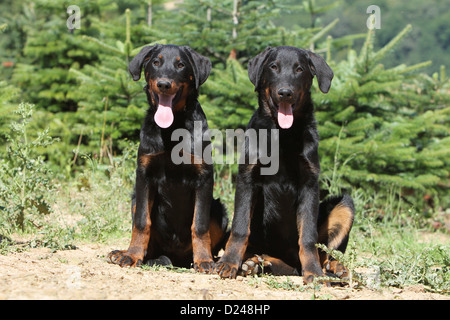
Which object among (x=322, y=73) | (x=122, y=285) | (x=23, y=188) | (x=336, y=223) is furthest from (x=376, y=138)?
(x=122, y=285)

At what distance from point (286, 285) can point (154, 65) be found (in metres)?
→ 2.10

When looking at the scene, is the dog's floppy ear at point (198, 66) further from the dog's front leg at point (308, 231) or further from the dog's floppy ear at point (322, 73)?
the dog's front leg at point (308, 231)

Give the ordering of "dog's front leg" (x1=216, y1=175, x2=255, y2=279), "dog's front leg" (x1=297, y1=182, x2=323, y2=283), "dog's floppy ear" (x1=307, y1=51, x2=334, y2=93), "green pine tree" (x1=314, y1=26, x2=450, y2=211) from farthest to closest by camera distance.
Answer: "green pine tree" (x1=314, y1=26, x2=450, y2=211) → "dog's floppy ear" (x1=307, y1=51, x2=334, y2=93) → "dog's front leg" (x1=216, y1=175, x2=255, y2=279) → "dog's front leg" (x1=297, y1=182, x2=323, y2=283)

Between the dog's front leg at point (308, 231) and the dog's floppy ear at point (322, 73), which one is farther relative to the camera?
the dog's floppy ear at point (322, 73)

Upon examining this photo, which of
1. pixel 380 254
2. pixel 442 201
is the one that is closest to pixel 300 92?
pixel 380 254

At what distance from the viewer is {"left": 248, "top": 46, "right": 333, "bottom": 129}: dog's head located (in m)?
3.97

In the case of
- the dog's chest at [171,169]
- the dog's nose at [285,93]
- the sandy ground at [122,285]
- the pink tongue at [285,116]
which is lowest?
the sandy ground at [122,285]

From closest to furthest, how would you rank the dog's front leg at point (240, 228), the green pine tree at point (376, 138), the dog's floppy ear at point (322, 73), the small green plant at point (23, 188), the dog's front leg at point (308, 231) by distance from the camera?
the dog's front leg at point (308, 231) → the dog's front leg at point (240, 228) → the dog's floppy ear at point (322, 73) → the small green plant at point (23, 188) → the green pine tree at point (376, 138)

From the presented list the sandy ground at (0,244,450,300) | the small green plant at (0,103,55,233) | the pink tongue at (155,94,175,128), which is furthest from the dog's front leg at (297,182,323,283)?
the small green plant at (0,103,55,233)

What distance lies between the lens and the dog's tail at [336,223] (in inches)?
173

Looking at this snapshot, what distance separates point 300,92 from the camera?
13.3ft

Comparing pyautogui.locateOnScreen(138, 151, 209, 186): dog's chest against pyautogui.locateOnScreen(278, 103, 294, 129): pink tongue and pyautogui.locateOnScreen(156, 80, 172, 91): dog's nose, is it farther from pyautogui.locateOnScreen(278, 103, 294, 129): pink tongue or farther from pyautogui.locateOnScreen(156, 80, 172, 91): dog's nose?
pyautogui.locateOnScreen(278, 103, 294, 129): pink tongue

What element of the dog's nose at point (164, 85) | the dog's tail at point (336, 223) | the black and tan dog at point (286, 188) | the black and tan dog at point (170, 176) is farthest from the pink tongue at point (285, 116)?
the dog's tail at point (336, 223)
